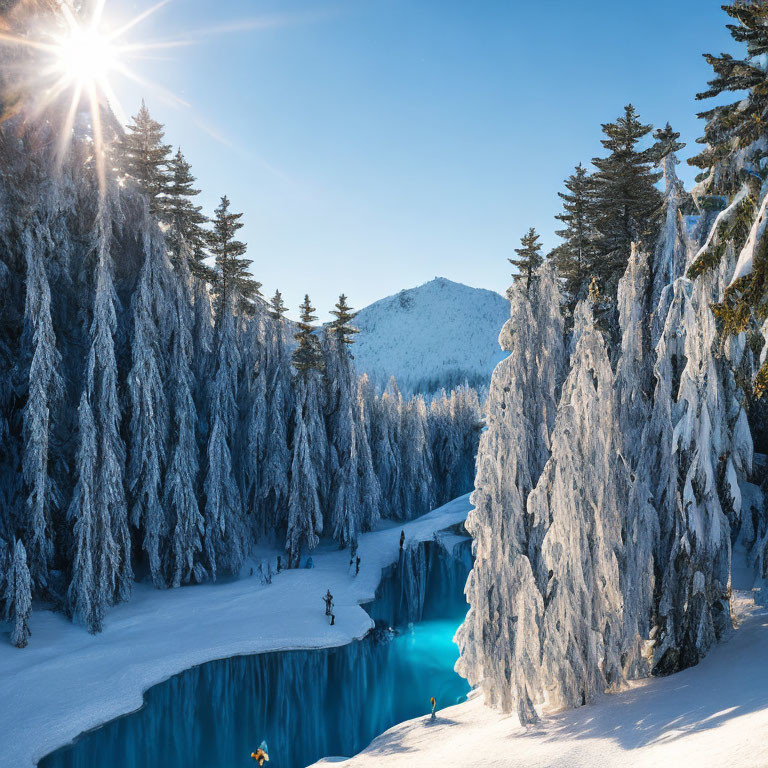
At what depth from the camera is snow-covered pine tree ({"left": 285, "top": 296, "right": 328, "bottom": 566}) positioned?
3064 cm

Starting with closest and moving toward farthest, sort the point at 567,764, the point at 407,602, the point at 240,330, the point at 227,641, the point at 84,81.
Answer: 1. the point at 567,764
2. the point at 227,641
3. the point at 84,81
4. the point at 407,602
5. the point at 240,330

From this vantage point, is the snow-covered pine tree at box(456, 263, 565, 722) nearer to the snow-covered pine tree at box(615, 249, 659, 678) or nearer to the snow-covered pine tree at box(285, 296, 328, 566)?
the snow-covered pine tree at box(615, 249, 659, 678)

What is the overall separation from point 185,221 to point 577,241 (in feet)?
66.4

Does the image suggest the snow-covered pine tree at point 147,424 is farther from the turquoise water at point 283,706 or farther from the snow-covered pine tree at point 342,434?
the snow-covered pine tree at point 342,434

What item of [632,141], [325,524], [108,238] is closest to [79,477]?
[108,238]

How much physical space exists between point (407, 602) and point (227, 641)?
437 inches

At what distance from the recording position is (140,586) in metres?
24.1

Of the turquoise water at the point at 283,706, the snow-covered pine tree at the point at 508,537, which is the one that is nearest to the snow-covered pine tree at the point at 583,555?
the snow-covered pine tree at the point at 508,537

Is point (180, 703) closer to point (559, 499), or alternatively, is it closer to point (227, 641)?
point (227, 641)

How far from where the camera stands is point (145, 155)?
2597cm

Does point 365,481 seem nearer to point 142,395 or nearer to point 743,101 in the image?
point 142,395

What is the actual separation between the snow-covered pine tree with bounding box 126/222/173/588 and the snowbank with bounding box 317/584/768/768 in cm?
1509

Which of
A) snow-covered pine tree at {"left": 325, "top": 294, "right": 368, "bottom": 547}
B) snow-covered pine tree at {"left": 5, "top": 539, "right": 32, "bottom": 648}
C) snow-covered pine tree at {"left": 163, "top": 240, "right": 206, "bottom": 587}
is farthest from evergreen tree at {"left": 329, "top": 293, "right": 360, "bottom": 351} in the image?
snow-covered pine tree at {"left": 5, "top": 539, "right": 32, "bottom": 648}

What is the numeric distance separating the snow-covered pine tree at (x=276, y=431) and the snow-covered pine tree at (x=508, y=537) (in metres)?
21.1
